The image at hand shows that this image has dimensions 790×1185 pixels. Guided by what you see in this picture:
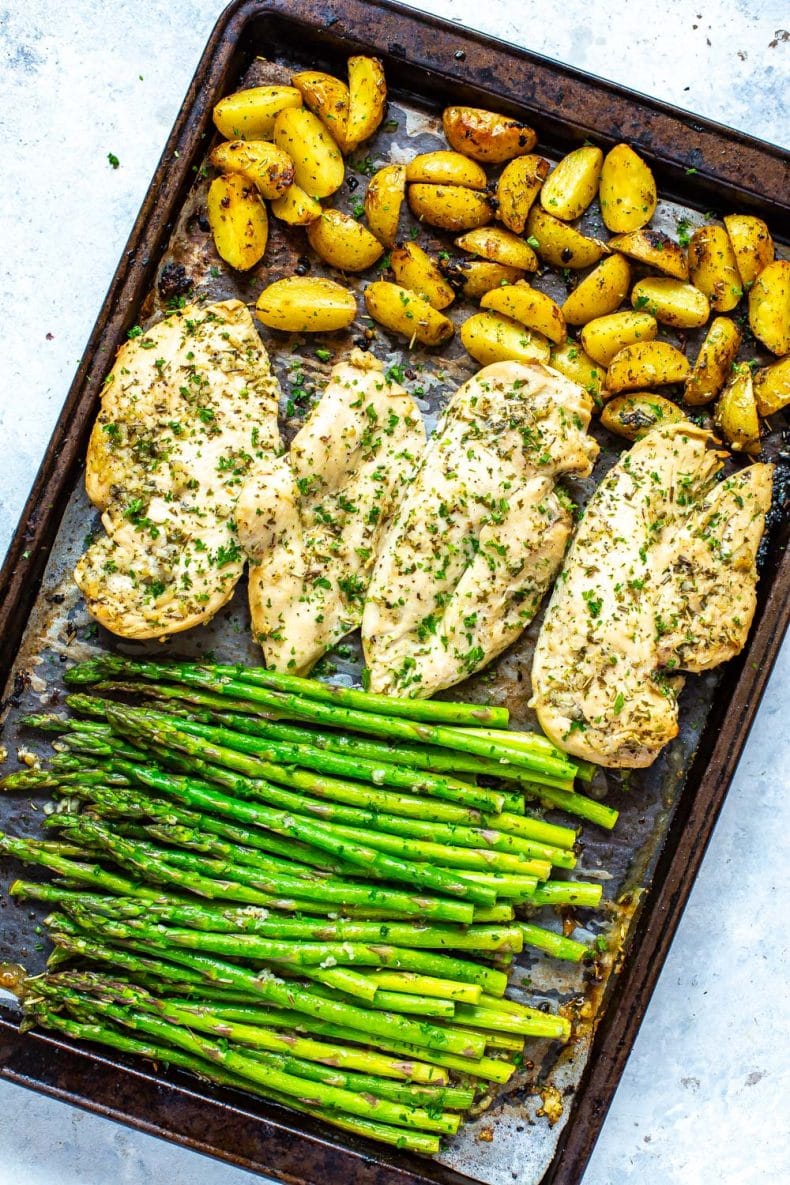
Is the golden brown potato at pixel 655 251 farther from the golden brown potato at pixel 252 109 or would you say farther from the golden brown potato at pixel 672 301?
the golden brown potato at pixel 252 109

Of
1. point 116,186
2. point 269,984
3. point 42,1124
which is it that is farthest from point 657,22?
point 42,1124

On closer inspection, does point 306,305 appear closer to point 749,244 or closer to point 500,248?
point 500,248

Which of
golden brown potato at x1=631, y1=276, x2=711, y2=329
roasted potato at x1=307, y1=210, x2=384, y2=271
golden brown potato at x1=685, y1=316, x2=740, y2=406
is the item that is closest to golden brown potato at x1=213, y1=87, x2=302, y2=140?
roasted potato at x1=307, y1=210, x2=384, y2=271

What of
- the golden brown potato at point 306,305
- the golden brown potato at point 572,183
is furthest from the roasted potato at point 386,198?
the golden brown potato at point 572,183

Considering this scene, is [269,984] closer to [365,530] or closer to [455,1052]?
[455,1052]

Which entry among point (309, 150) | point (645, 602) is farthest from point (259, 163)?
point (645, 602)
